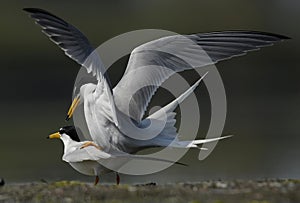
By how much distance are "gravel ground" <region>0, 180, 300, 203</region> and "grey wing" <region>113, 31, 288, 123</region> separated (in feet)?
3.67

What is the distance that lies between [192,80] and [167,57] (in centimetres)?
897

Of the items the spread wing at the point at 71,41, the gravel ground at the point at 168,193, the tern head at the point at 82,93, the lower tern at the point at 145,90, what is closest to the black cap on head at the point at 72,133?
the tern head at the point at 82,93

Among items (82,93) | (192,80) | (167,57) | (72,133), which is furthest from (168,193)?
(192,80)

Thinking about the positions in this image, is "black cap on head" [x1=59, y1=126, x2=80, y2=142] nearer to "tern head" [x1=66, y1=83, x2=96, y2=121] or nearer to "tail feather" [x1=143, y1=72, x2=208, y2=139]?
"tern head" [x1=66, y1=83, x2=96, y2=121]

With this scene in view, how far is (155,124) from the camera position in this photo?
8656mm

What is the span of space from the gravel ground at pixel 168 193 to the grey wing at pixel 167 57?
112 cm

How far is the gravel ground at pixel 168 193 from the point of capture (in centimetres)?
688

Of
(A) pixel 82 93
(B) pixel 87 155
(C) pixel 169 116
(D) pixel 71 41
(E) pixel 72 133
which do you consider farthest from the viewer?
(E) pixel 72 133

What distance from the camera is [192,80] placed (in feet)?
58.3

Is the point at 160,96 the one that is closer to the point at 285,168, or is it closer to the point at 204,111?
the point at 204,111

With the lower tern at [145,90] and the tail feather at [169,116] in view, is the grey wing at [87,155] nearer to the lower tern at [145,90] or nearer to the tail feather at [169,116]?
the lower tern at [145,90]

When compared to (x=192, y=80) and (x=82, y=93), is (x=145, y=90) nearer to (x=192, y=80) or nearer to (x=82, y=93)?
(x=82, y=93)

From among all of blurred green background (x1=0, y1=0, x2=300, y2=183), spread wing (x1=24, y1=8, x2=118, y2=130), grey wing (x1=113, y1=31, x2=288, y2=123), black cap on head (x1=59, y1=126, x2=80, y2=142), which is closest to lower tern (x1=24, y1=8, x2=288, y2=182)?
grey wing (x1=113, y1=31, x2=288, y2=123)

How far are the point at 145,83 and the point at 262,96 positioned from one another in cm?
990
